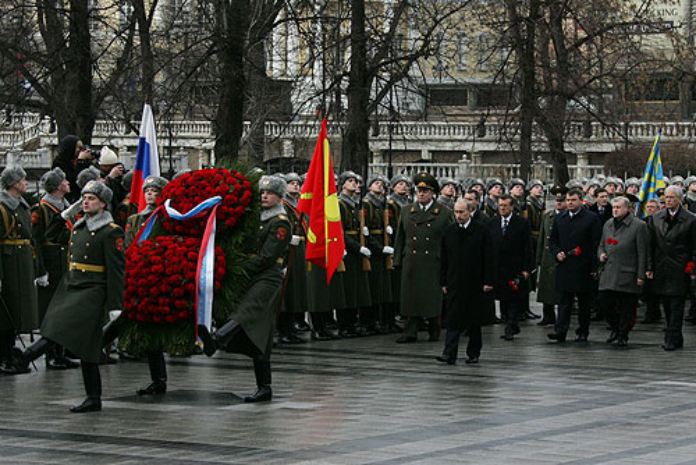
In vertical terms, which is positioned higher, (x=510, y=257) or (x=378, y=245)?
(x=378, y=245)

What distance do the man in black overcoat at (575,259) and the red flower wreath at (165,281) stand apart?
23.4 ft

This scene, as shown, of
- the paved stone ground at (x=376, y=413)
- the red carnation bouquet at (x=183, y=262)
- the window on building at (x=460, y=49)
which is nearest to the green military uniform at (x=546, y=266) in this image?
the paved stone ground at (x=376, y=413)

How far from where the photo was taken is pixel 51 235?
17.2 metres

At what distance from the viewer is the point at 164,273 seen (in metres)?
14.0

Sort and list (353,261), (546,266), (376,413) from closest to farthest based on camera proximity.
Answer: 1. (376,413)
2. (353,261)
3. (546,266)

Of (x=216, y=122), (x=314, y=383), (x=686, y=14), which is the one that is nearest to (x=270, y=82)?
(x=216, y=122)

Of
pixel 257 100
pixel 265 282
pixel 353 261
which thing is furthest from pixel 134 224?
pixel 257 100

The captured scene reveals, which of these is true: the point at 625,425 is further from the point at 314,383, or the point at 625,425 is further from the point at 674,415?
the point at 314,383

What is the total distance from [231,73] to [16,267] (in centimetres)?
697

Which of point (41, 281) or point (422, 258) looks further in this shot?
point (422, 258)

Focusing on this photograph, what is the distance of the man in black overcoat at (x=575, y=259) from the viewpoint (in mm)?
20297

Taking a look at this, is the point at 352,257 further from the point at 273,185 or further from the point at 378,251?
the point at 273,185

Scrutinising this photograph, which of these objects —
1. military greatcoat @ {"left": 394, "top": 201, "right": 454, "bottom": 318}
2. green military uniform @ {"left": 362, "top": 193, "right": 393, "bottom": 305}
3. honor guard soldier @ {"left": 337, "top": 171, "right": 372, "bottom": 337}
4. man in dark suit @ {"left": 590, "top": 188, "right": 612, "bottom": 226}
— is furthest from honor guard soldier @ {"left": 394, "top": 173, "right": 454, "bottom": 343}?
man in dark suit @ {"left": 590, "top": 188, "right": 612, "bottom": 226}

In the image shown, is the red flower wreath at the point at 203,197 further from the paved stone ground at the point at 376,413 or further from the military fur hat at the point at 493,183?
the military fur hat at the point at 493,183
